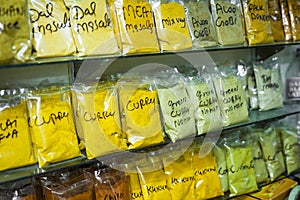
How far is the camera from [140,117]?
139cm

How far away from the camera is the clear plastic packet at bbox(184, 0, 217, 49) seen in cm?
152

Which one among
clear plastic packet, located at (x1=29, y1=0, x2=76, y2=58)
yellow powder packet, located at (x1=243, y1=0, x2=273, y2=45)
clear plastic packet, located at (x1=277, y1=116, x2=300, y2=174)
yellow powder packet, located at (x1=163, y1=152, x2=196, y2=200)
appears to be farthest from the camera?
clear plastic packet, located at (x1=277, y1=116, x2=300, y2=174)

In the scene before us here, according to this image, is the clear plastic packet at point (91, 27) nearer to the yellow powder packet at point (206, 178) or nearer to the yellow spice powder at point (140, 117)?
the yellow spice powder at point (140, 117)

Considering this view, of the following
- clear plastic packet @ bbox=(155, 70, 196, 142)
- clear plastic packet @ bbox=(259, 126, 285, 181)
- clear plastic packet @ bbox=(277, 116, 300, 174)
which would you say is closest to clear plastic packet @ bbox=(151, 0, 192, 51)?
clear plastic packet @ bbox=(155, 70, 196, 142)

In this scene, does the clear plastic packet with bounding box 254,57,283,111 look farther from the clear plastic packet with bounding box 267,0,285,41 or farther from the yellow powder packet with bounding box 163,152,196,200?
the yellow powder packet with bounding box 163,152,196,200

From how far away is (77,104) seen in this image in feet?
4.26

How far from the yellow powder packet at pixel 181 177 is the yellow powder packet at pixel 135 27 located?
550 mm

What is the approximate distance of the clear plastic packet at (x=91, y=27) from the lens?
1255 millimetres

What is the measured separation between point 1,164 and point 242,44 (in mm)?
1218

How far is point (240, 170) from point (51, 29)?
1142mm

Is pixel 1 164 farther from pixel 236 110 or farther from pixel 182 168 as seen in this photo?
pixel 236 110

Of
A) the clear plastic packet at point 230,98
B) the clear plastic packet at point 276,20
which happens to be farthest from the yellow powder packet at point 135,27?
the clear plastic packet at point 276,20

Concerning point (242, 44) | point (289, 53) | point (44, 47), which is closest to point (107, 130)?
point (44, 47)

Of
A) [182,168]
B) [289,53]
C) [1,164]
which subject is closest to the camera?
[1,164]
